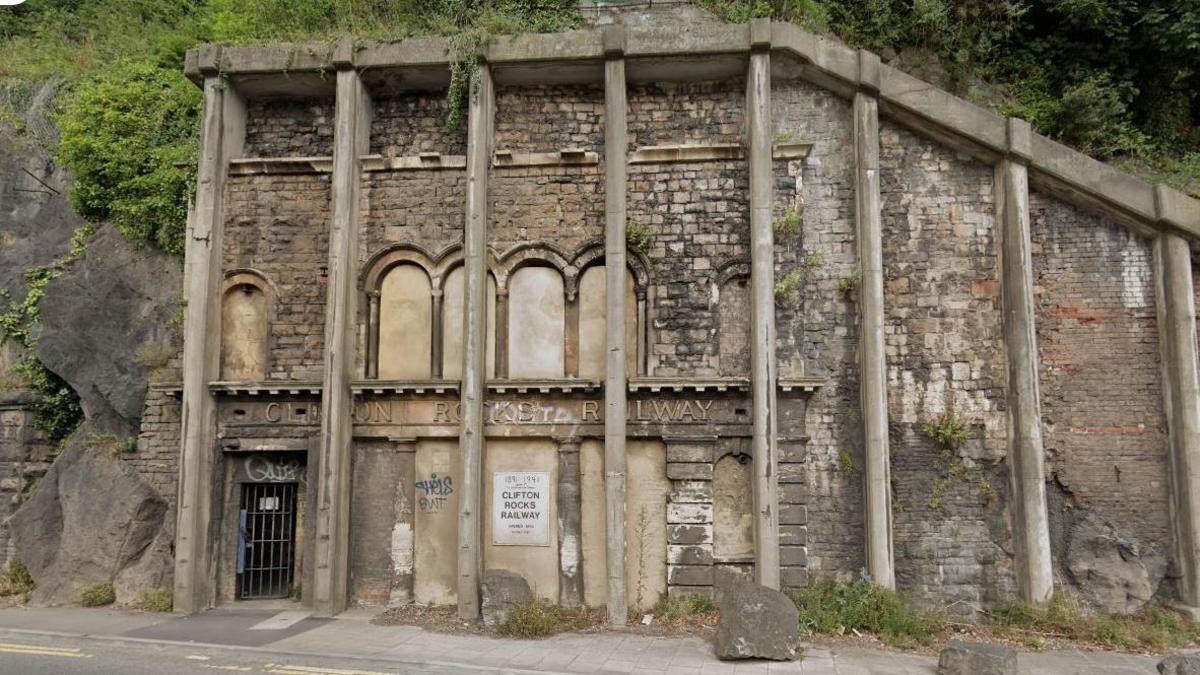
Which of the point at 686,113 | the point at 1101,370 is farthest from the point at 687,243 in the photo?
the point at 1101,370

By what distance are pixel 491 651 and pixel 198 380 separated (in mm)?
5930

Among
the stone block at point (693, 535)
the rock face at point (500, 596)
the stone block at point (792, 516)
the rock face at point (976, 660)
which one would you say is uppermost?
the stone block at point (792, 516)

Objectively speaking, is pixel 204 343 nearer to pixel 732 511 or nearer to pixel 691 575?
pixel 691 575

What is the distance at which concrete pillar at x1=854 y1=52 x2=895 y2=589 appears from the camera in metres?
9.98

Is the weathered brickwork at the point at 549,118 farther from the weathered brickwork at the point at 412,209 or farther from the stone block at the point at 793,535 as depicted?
the stone block at the point at 793,535

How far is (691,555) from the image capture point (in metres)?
10.3

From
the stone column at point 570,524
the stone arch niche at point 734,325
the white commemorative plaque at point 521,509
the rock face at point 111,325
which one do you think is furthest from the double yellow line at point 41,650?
the stone arch niche at point 734,325

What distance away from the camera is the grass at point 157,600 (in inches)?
413

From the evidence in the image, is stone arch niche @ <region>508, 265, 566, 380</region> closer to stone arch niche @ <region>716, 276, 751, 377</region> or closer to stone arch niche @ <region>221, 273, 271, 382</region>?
stone arch niche @ <region>716, 276, 751, 377</region>

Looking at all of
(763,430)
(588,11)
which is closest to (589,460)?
(763,430)

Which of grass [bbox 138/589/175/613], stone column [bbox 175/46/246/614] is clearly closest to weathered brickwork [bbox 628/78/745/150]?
stone column [bbox 175/46/246/614]

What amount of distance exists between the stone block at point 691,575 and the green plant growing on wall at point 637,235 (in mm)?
4589

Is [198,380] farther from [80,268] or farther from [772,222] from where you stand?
[772,222]

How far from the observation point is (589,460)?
422 inches
